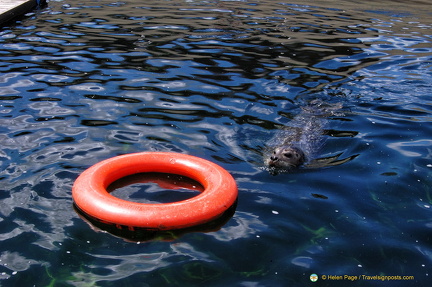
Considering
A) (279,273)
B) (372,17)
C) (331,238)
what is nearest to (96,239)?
(279,273)

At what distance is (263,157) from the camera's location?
250 inches

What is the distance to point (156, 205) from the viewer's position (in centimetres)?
457

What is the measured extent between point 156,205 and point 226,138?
2476 millimetres

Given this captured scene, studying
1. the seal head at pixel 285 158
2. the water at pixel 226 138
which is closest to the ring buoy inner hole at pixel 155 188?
the water at pixel 226 138

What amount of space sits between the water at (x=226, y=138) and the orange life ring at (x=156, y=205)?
188 millimetres

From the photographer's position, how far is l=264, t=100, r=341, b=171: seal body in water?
6020 millimetres

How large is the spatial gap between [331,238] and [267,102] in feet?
13.5

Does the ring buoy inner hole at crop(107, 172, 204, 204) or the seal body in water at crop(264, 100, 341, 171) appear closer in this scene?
the ring buoy inner hole at crop(107, 172, 204, 204)

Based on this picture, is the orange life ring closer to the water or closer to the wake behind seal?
the water

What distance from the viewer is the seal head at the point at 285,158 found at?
5973 mm

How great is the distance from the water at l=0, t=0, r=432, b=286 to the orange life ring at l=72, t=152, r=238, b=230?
0.62 feet

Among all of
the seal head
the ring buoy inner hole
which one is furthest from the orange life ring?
the seal head

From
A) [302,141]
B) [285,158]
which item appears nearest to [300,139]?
[302,141]

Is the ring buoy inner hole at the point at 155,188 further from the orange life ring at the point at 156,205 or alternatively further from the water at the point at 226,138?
the water at the point at 226,138
